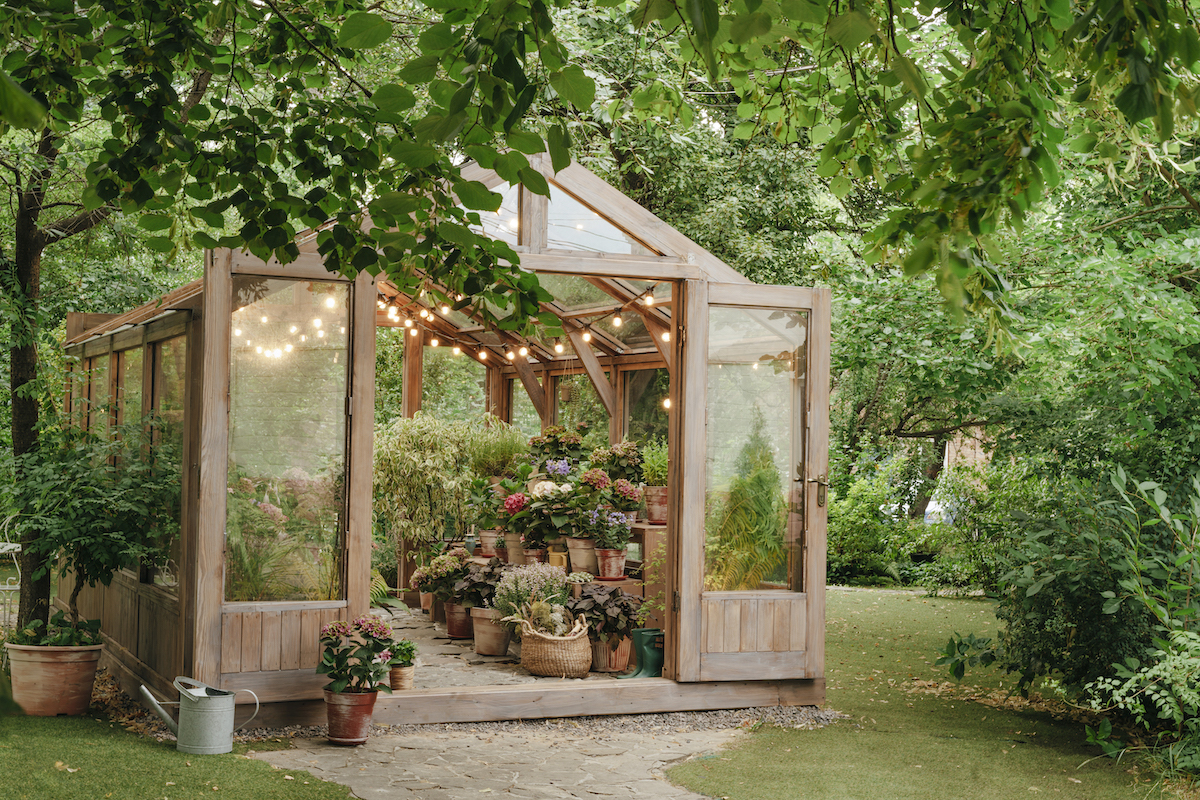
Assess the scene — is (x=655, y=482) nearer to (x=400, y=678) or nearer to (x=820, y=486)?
(x=820, y=486)

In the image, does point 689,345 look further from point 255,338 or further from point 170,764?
point 170,764

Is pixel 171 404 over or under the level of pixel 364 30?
under

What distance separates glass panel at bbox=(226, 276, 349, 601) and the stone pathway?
0.86 meters

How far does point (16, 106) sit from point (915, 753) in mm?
5375

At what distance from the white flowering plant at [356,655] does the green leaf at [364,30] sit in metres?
3.72

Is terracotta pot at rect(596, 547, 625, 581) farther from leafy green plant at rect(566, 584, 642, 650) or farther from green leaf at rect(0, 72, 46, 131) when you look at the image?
green leaf at rect(0, 72, 46, 131)

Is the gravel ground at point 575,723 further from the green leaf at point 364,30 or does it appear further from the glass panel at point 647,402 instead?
the green leaf at point 364,30

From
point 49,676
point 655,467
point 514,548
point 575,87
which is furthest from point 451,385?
point 575,87

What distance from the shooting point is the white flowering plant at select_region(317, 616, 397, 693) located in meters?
5.19

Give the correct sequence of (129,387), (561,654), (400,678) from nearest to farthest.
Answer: (400,678) < (561,654) < (129,387)

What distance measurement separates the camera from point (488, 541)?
834 cm

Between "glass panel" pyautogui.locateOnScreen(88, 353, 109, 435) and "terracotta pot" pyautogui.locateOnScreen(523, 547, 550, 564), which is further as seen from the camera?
"terracotta pot" pyautogui.locateOnScreen(523, 547, 550, 564)

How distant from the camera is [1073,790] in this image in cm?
465

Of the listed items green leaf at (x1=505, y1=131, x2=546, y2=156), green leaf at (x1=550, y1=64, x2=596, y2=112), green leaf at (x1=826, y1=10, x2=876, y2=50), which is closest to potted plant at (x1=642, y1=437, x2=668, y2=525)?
green leaf at (x1=826, y1=10, x2=876, y2=50)
